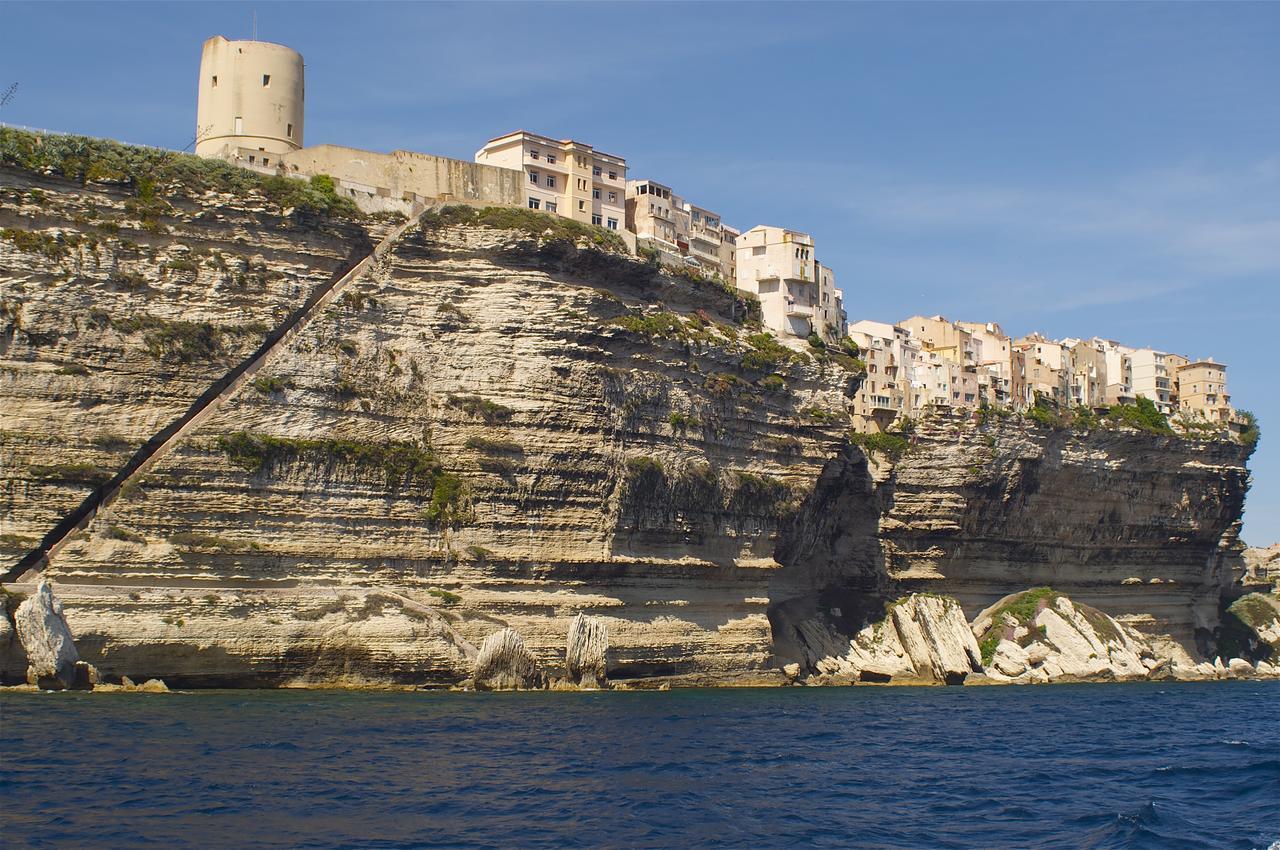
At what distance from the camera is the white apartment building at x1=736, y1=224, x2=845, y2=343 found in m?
69.4

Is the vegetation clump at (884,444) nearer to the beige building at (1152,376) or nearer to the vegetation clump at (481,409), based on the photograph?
the vegetation clump at (481,409)

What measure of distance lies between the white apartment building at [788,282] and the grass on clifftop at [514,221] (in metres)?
19.3

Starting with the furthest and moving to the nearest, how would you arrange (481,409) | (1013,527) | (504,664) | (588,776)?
1. (1013,527)
2. (481,409)
3. (504,664)
4. (588,776)

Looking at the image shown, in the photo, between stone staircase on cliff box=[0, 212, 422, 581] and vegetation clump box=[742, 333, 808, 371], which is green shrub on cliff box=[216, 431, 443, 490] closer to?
stone staircase on cliff box=[0, 212, 422, 581]

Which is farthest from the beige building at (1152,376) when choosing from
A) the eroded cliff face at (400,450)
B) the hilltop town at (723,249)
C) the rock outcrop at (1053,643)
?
the eroded cliff face at (400,450)

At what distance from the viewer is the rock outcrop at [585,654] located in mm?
46000

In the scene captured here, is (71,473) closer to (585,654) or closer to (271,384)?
(271,384)

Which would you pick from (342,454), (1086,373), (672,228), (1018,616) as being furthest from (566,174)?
(1086,373)

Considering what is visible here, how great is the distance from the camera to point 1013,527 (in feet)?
226

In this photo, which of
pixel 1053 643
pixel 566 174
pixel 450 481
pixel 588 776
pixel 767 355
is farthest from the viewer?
pixel 1053 643

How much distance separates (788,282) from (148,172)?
111 feet

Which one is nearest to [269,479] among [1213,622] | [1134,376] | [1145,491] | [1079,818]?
[1079,818]


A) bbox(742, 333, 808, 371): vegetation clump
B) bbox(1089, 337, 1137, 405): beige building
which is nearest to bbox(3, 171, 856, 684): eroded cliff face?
bbox(742, 333, 808, 371): vegetation clump

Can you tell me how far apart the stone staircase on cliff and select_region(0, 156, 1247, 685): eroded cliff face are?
35cm
